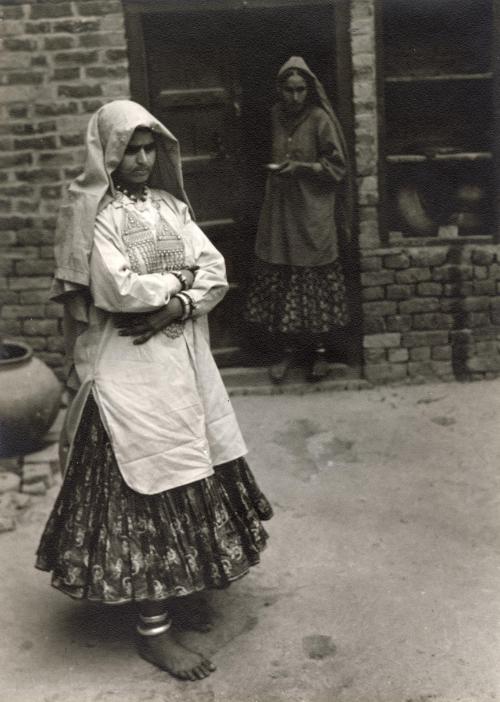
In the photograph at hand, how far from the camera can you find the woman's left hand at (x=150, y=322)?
3008mm

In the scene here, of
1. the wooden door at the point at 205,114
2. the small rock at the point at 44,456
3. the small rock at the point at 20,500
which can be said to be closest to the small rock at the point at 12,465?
the small rock at the point at 44,456

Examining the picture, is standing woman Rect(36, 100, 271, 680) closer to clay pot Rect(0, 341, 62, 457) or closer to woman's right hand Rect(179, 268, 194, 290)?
woman's right hand Rect(179, 268, 194, 290)

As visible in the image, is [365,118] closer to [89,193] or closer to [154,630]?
[89,193]

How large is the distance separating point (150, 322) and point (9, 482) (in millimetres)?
1991

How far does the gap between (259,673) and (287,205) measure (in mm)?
3321

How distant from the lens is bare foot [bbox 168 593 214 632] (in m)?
3.32

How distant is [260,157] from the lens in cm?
607

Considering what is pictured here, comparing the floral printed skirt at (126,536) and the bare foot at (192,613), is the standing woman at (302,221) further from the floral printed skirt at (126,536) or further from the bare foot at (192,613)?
the floral printed skirt at (126,536)

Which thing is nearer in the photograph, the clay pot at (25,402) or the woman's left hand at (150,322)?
the woman's left hand at (150,322)

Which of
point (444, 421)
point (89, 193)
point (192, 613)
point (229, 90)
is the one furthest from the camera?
point (229, 90)

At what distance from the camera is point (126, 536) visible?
9.84 ft

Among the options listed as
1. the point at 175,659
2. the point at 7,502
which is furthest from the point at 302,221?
the point at 175,659

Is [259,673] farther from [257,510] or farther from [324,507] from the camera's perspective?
[324,507]

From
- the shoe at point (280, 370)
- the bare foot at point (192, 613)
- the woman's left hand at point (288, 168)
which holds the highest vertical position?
the woman's left hand at point (288, 168)
